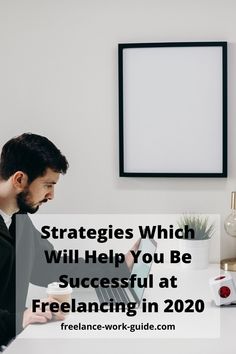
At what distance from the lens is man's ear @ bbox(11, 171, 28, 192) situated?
2092 mm

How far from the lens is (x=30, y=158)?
6.95 ft

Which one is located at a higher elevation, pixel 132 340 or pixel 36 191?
pixel 36 191

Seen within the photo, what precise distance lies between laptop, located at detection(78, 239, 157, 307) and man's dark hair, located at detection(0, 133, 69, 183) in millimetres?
428

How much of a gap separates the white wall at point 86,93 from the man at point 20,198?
0.54m

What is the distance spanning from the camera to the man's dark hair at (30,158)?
2109 mm

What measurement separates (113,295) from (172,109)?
874 millimetres

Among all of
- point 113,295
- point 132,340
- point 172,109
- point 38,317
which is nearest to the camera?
point 132,340

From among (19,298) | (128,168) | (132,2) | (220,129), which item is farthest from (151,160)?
(19,298)

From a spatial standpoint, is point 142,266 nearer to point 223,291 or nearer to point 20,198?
point 223,291

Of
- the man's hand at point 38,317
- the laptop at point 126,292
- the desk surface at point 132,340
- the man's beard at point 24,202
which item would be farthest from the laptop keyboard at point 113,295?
the man's beard at point 24,202

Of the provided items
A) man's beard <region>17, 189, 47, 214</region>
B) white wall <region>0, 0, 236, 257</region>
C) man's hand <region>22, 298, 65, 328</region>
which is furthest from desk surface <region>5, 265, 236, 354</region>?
white wall <region>0, 0, 236, 257</region>

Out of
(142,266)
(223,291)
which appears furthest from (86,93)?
(223,291)

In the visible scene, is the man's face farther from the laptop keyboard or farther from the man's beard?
the laptop keyboard

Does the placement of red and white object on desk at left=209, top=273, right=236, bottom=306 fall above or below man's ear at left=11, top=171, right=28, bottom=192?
below
